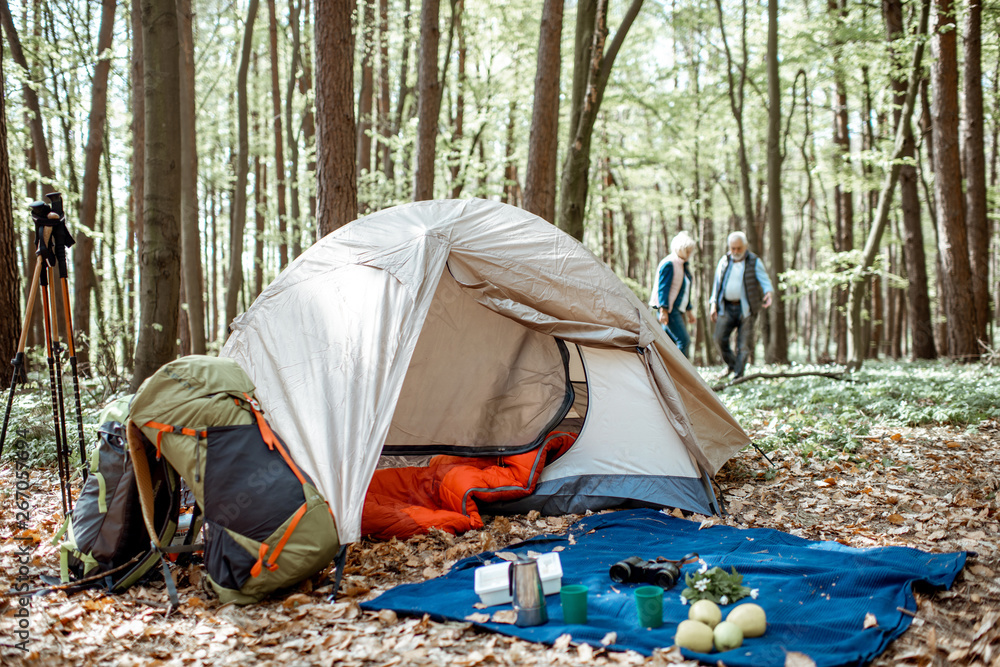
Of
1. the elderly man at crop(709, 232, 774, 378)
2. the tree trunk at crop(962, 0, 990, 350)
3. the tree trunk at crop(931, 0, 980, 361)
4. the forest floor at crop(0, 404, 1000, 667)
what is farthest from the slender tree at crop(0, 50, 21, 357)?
the tree trunk at crop(962, 0, 990, 350)

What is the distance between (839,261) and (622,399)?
7.38 m

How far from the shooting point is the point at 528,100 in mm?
13594

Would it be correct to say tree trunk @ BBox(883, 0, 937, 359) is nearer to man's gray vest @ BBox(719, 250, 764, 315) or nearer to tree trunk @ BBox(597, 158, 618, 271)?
man's gray vest @ BBox(719, 250, 764, 315)

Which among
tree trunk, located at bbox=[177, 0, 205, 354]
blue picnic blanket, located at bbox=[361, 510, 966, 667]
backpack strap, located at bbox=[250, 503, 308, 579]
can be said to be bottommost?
blue picnic blanket, located at bbox=[361, 510, 966, 667]

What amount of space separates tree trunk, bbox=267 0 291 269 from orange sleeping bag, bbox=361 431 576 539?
9846 millimetres

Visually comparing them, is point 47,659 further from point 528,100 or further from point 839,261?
point 528,100

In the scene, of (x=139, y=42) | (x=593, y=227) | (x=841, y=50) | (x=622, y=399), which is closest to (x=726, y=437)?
(x=622, y=399)

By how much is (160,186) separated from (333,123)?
1528mm

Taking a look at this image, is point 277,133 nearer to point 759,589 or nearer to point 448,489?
point 448,489

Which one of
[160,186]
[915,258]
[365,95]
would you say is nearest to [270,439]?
[160,186]

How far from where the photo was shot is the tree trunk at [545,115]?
7344 mm

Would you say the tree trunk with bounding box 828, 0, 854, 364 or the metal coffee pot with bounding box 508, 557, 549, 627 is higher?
the tree trunk with bounding box 828, 0, 854, 364

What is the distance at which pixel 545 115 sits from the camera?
7.35m

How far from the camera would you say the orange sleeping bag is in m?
3.76
